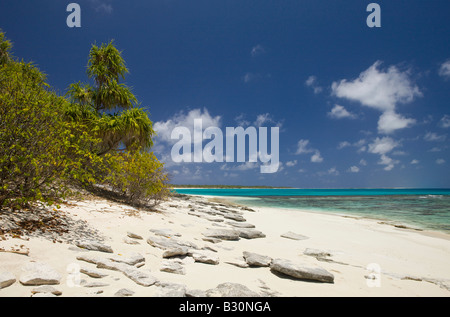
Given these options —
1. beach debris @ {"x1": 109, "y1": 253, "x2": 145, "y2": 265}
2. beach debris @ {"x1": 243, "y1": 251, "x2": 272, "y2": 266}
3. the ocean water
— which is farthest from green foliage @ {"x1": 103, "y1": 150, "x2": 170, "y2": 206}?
the ocean water

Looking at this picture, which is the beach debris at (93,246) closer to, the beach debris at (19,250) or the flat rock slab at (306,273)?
the beach debris at (19,250)

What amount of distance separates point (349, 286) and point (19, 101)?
699 cm

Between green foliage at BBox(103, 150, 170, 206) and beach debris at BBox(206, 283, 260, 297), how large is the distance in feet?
21.6

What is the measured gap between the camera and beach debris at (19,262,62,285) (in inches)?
110

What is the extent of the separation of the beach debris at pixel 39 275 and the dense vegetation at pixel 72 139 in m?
1.46

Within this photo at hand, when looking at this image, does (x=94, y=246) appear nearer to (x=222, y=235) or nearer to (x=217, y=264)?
(x=217, y=264)

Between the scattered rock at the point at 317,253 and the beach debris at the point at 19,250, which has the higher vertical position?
the beach debris at the point at 19,250

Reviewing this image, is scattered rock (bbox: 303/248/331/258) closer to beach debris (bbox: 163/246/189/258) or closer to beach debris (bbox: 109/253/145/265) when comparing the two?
beach debris (bbox: 163/246/189/258)

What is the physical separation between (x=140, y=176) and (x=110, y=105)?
660 cm

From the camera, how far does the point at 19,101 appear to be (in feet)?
14.8

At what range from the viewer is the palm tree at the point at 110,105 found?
489 inches

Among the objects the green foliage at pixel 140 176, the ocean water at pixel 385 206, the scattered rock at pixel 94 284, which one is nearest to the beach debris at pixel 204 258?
the scattered rock at pixel 94 284

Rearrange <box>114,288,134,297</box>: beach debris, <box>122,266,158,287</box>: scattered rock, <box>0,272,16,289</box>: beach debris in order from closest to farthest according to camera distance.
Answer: <box>0,272,16,289</box>: beach debris
<box>114,288,134,297</box>: beach debris
<box>122,266,158,287</box>: scattered rock
